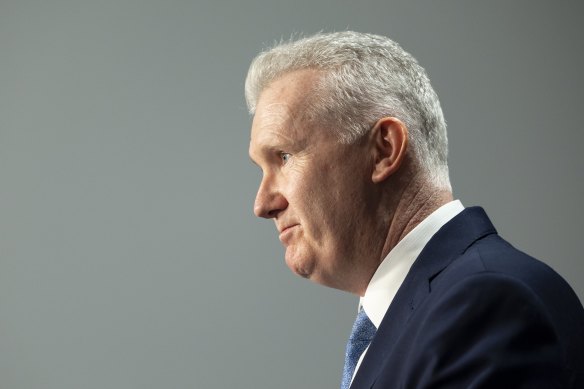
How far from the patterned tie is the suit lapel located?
175 mm

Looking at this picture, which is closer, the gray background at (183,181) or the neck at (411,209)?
the neck at (411,209)

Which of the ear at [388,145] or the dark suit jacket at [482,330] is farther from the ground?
the ear at [388,145]

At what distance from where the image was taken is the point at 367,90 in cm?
147

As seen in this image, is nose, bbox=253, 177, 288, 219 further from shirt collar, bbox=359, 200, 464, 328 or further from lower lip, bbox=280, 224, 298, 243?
shirt collar, bbox=359, 200, 464, 328

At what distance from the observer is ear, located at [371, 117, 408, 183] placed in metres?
1.46

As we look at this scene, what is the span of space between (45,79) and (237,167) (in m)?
0.82

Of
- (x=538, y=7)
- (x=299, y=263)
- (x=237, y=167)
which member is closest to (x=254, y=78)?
(x=299, y=263)

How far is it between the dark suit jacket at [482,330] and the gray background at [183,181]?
1.89m

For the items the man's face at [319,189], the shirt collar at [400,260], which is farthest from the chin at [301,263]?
the shirt collar at [400,260]

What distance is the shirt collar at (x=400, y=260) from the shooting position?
144 centimetres

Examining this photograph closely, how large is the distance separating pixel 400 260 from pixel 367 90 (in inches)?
12.2

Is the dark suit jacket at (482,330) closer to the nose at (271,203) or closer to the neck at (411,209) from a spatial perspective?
the neck at (411,209)

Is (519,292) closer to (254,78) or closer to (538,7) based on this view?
(254,78)

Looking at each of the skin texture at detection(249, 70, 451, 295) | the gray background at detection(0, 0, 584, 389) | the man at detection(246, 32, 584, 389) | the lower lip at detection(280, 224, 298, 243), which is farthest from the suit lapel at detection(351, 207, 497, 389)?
the gray background at detection(0, 0, 584, 389)
